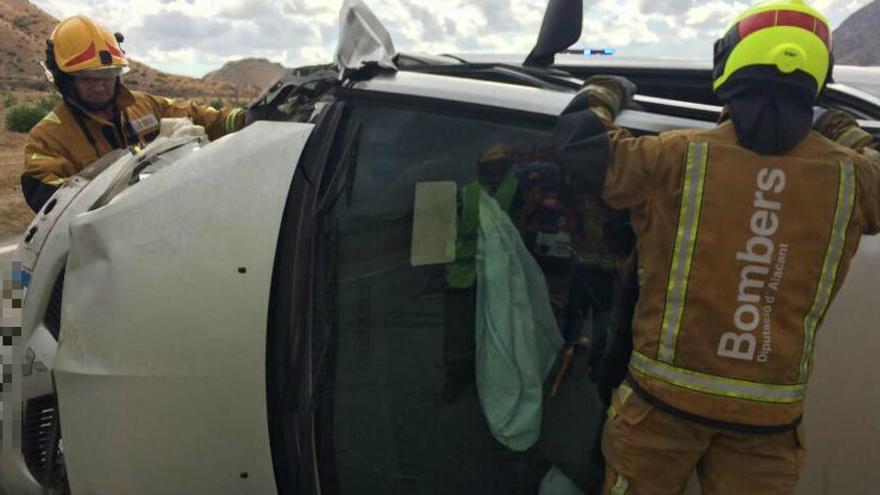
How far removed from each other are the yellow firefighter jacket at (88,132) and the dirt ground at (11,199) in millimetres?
3685

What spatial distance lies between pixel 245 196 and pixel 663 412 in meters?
1.20

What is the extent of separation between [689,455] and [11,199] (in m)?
8.44

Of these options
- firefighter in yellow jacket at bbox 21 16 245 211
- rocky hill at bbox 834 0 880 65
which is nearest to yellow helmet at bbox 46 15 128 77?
firefighter in yellow jacket at bbox 21 16 245 211

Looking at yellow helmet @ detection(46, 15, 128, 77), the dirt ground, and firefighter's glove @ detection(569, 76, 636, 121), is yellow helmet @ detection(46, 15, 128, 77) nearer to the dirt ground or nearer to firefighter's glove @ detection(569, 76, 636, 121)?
firefighter's glove @ detection(569, 76, 636, 121)

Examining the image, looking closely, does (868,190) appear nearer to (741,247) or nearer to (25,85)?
(741,247)

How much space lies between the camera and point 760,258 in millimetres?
1702

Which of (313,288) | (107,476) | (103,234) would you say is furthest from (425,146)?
(107,476)

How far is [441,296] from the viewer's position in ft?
6.80

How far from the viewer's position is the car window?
204 cm

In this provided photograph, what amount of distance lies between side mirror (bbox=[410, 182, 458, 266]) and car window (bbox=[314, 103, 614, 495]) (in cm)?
1

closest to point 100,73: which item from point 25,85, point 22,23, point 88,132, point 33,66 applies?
point 88,132

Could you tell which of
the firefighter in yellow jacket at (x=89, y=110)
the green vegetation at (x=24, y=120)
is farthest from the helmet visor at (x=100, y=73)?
the green vegetation at (x=24, y=120)

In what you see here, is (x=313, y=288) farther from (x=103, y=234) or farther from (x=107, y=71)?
(x=107, y=71)

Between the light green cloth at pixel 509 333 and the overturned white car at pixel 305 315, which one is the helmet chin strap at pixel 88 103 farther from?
the light green cloth at pixel 509 333
